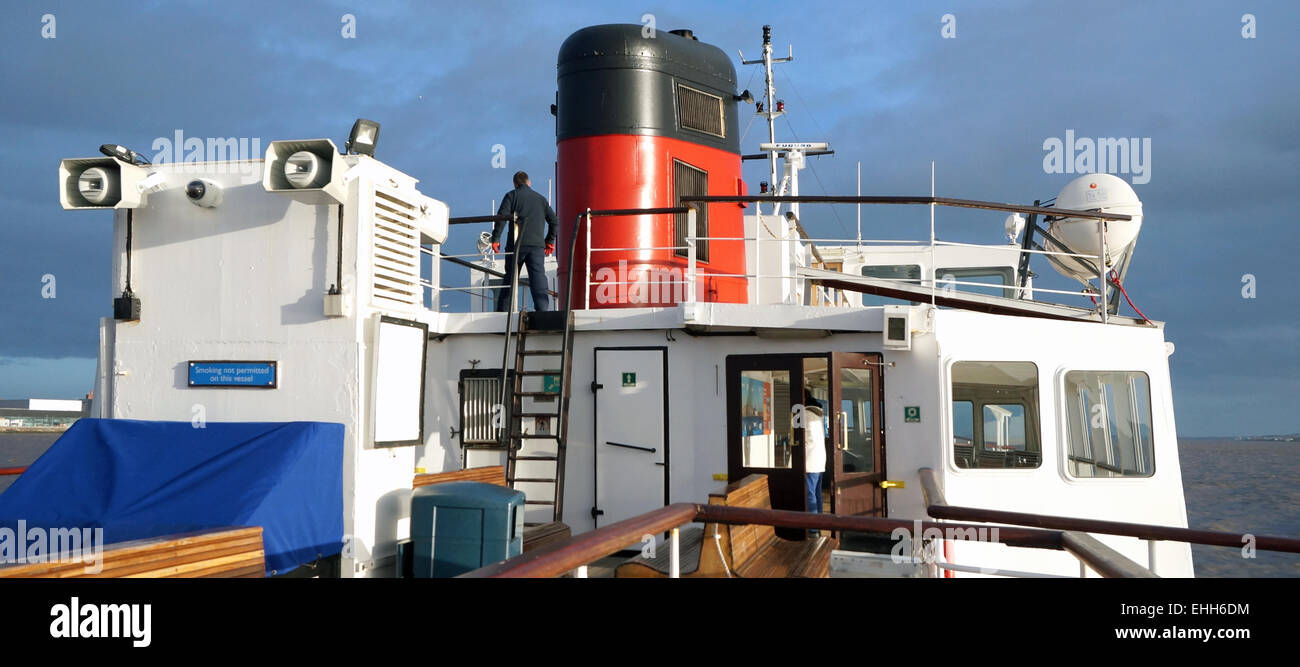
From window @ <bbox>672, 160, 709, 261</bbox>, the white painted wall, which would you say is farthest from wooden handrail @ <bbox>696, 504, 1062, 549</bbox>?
window @ <bbox>672, 160, 709, 261</bbox>

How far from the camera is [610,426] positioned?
384 inches

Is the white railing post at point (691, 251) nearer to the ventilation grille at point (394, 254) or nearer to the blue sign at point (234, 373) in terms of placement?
the ventilation grille at point (394, 254)

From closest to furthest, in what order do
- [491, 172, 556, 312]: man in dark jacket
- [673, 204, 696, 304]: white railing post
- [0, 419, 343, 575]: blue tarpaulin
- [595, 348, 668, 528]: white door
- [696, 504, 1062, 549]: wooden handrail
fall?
[696, 504, 1062, 549]: wooden handrail, [0, 419, 343, 575]: blue tarpaulin, [673, 204, 696, 304]: white railing post, [595, 348, 668, 528]: white door, [491, 172, 556, 312]: man in dark jacket

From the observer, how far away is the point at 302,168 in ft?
22.4

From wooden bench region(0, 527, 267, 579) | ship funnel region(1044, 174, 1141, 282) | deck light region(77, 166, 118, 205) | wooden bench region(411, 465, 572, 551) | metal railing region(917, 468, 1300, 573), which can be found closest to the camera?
wooden bench region(0, 527, 267, 579)

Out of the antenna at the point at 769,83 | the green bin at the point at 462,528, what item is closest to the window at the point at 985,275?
the antenna at the point at 769,83

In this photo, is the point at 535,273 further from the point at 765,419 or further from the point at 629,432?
the point at 765,419

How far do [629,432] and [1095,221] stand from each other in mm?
5638

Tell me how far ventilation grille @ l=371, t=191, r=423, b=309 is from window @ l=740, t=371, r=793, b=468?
3397 mm

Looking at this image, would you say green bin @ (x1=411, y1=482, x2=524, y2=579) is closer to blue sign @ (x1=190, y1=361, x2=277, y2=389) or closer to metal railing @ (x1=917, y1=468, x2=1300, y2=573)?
blue sign @ (x1=190, y1=361, x2=277, y2=389)

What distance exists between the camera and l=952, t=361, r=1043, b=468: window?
9.40 metres

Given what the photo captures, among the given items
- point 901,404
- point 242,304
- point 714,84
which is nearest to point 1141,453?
point 901,404
